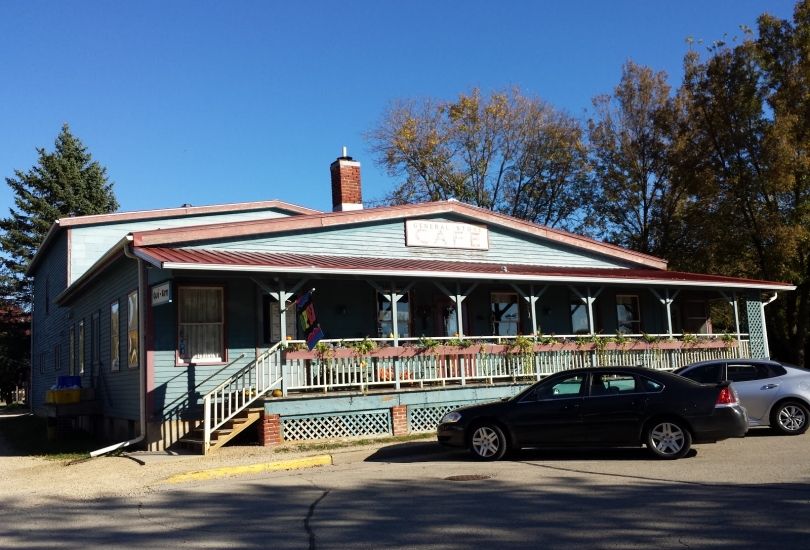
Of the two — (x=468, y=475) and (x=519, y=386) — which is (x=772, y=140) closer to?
(x=519, y=386)

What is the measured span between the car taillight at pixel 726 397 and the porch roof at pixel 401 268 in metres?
7.40

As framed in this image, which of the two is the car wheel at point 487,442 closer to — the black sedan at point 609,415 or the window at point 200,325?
the black sedan at point 609,415

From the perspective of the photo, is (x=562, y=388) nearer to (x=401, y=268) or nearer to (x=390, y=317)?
(x=401, y=268)

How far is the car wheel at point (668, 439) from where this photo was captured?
1157 cm

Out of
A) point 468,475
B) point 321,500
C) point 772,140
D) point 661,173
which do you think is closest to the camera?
point 321,500

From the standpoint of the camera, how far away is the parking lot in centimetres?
724

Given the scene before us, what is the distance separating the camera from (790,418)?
45.6 ft

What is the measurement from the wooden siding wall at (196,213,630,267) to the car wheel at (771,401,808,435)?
929 centimetres


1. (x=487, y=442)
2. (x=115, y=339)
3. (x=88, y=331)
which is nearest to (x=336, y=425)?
(x=487, y=442)

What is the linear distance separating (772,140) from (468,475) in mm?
23498

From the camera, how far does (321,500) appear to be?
31.6ft

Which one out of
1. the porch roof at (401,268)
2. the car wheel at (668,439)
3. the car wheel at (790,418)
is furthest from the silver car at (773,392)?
the porch roof at (401,268)

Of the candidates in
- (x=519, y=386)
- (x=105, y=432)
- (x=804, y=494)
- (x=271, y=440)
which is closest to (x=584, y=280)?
(x=519, y=386)

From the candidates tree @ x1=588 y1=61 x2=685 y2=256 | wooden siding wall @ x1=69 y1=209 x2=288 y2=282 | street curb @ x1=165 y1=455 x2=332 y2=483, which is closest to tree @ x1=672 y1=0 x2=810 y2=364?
tree @ x1=588 y1=61 x2=685 y2=256
